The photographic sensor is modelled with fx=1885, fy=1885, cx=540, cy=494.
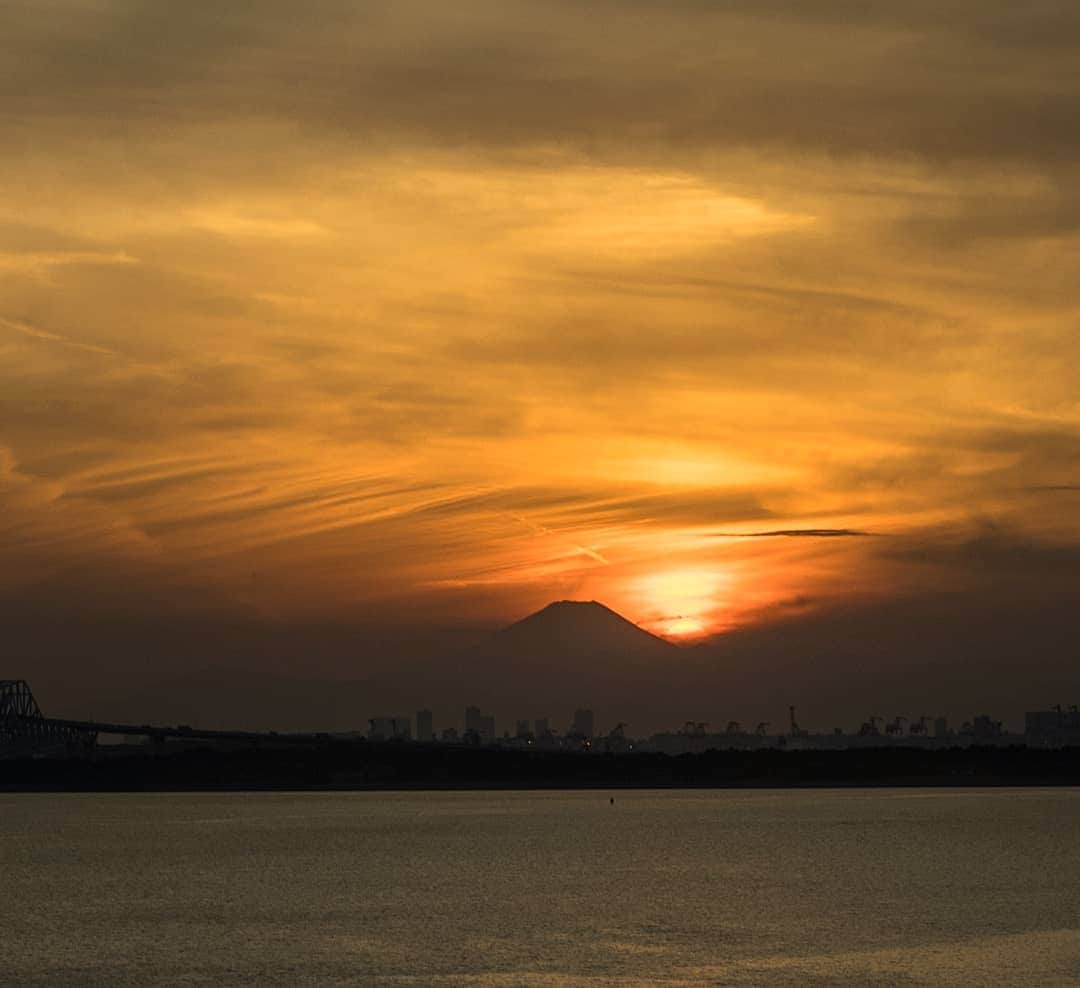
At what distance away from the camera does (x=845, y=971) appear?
6875cm

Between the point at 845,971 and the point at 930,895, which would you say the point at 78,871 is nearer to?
the point at 930,895

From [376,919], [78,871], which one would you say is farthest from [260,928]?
[78,871]

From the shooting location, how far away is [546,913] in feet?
300

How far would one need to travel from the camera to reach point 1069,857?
139500mm

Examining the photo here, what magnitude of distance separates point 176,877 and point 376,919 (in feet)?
121

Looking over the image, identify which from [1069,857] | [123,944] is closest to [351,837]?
[1069,857]

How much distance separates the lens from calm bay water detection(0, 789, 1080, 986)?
69.3 metres

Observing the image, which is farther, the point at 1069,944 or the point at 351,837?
the point at 351,837

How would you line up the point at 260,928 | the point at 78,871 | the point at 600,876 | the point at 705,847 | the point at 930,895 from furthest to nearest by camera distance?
1. the point at 705,847
2. the point at 78,871
3. the point at 600,876
4. the point at 930,895
5. the point at 260,928

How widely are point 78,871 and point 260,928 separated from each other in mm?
49357

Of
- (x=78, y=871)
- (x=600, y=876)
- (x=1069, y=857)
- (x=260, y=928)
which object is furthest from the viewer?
(x=1069, y=857)

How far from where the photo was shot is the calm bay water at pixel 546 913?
2729 inches

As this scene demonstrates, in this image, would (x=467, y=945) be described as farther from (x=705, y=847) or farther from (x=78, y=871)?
(x=705, y=847)

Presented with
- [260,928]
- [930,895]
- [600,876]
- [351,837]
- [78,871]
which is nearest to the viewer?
[260,928]
